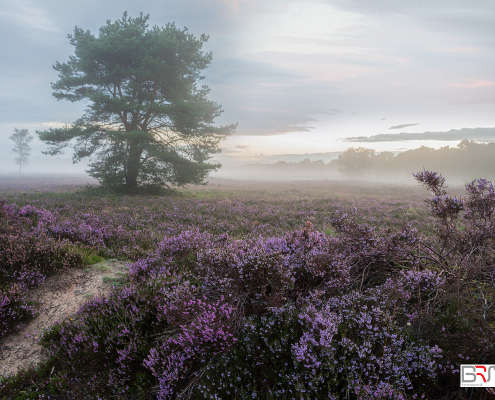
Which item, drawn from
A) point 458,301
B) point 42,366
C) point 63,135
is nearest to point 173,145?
point 63,135

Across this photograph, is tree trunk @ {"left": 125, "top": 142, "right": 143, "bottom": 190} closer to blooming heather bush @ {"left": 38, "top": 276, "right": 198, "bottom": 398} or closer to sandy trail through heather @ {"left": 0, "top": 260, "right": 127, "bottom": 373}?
sandy trail through heather @ {"left": 0, "top": 260, "right": 127, "bottom": 373}

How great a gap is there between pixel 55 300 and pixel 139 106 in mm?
16302

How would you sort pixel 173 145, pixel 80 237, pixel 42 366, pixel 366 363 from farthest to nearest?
pixel 173 145 < pixel 80 237 < pixel 42 366 < pixel 366 363

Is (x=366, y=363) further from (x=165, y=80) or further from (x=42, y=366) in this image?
(x=165, y=80)

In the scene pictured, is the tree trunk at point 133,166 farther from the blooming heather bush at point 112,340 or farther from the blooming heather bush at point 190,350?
the blooming heather bush at point 190,350

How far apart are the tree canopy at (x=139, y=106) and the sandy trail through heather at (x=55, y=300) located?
14.4 m

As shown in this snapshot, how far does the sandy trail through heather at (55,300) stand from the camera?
3.17 metres

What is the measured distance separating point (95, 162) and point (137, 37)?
34.4 ft

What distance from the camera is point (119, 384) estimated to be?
8.47 ft

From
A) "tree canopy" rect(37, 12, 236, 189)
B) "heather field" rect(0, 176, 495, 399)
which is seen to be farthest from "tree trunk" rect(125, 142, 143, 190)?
"heather field" rect(0, 176, 495, 399)

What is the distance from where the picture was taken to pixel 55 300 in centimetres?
418

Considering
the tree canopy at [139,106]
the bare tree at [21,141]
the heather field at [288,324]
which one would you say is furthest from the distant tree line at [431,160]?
the bare tree at [21,141]

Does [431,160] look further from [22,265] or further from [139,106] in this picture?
[22,265]

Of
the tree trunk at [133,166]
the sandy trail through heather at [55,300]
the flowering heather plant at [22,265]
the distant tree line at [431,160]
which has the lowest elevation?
the sandy trail through heather at [55,300]
